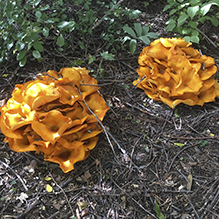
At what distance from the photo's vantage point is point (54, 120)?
7.22 ft

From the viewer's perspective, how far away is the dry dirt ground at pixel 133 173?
2164 millimetres

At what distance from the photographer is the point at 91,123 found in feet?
8.16

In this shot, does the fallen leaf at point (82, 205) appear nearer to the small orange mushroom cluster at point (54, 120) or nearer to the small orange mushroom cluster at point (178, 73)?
the small orange mushroom cluster at point (54, 120)

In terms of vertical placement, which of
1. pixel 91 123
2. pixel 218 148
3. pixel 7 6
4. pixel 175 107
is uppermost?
pixel 7 6

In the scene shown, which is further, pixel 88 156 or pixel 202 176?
pixel 88 156

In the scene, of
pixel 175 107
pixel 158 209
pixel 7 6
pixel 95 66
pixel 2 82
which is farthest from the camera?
pixel 95 66

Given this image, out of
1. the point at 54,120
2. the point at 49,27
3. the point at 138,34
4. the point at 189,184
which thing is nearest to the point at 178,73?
the point at 138,34

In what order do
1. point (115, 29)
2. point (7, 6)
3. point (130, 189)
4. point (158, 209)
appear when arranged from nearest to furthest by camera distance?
point (158, 209) → point (130, 189) → point (7, 6) → point (115, 29)

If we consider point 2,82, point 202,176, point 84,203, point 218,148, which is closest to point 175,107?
point 218,148

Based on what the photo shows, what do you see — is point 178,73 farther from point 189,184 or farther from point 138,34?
point 189,184

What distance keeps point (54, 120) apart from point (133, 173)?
109 centimetres

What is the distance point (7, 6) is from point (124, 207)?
2.87 metres

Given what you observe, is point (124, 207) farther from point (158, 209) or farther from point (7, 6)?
point (7, 6)

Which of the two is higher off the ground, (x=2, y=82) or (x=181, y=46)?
(x=2, y=82)
